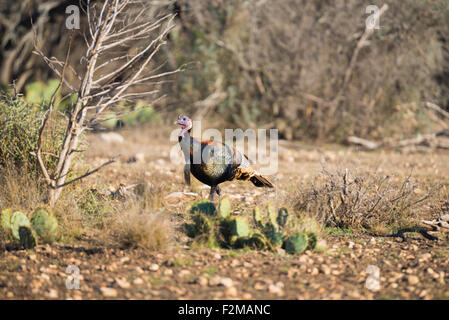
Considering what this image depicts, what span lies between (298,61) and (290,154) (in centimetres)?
238

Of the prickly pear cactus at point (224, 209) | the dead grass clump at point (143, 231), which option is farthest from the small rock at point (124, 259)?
the prickly pear cactus at point (224, 209)

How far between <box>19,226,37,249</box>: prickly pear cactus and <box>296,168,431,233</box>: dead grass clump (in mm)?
2538

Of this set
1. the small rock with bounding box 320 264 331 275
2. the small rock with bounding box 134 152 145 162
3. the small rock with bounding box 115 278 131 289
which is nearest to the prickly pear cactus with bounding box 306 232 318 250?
the small rock with bounding box 320 264 331 275

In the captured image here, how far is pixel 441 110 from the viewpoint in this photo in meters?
10.8

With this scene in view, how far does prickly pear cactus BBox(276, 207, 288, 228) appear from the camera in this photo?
4.31 meters

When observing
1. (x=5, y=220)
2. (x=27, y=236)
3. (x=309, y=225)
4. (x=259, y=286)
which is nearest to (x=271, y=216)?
(x=309, y=225)

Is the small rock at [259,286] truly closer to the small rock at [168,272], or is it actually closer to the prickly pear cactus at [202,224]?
the small rock at [168,272]

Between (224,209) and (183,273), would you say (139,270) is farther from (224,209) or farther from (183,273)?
(224,209)

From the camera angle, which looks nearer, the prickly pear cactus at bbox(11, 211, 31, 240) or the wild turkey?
the prickly pear cactus at bbox(11, 211, 31, 240)

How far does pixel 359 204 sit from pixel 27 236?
126 inches

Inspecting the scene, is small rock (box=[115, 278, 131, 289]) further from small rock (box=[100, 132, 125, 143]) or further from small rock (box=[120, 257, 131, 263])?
small rock (box=[100, 132, 125, 143])

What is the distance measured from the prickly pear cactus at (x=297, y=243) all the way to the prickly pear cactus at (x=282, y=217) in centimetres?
17

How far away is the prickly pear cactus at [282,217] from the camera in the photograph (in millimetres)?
4306

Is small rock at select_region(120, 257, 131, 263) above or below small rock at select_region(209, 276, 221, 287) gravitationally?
above
